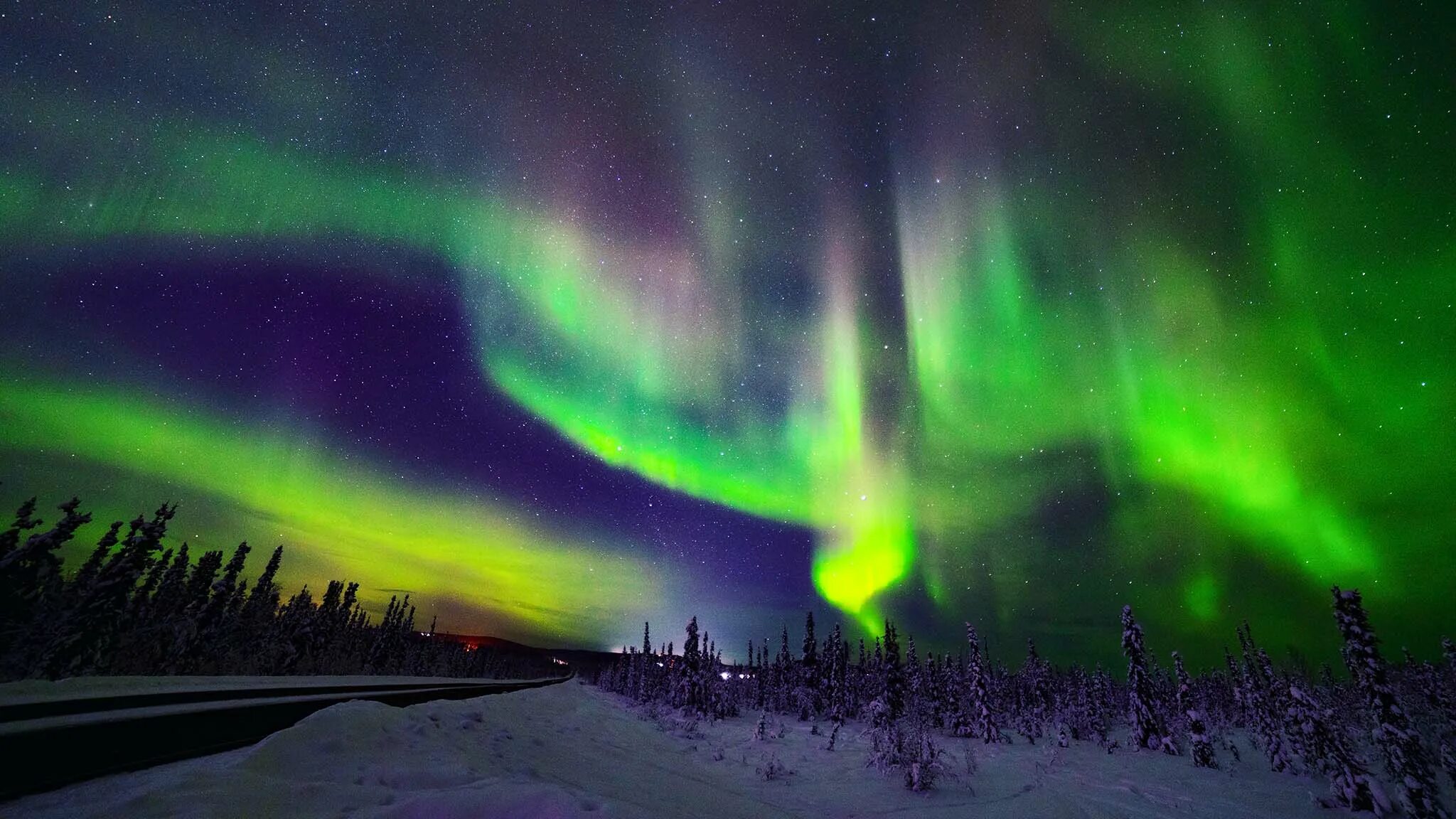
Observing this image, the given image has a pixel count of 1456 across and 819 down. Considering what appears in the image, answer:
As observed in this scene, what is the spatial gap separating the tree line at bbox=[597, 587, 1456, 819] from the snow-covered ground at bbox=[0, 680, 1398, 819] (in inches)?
89.0

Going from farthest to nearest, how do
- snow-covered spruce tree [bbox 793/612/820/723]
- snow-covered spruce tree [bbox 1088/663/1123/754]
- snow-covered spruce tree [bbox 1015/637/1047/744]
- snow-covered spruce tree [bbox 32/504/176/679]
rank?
snow-covered spruce tree [bbox 1015/637/1047/744], snow-covered spruce tree [bbox 793/612/820/723], snow-covered spruce tree [bbox 1088/663/1123/754], snow-covered spruce tree [bbox 32/504/176/679]

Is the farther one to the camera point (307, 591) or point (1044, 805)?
point (307, 591)

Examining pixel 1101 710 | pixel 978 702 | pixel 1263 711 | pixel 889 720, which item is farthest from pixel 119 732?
pixel 1101 710

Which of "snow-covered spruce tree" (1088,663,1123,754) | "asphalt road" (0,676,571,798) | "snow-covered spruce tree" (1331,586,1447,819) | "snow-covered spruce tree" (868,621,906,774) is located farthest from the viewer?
"snow-covered spruce tree" (1088,663,1123,754)

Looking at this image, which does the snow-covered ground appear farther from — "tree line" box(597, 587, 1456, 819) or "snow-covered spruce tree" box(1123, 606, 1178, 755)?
"snow-covered spruce tree" box(1123, 606, 1178, 755)

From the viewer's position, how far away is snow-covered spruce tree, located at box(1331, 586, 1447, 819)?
22.2m

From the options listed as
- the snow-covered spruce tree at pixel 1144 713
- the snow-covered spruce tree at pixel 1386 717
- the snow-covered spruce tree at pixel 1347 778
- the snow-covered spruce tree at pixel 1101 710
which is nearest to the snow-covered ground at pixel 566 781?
the snow-covered spruce tree at pixel 1347 778

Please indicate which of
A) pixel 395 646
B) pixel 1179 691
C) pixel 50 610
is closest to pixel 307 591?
pixel 395 646

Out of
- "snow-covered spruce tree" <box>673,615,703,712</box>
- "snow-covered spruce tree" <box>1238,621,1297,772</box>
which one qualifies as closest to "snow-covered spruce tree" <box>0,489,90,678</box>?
"snow-covered spruce tree" <box>673,615,703,712</box>

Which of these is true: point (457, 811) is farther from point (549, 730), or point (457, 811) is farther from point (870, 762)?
point (870, 762)

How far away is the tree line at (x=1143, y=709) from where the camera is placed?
2267cm

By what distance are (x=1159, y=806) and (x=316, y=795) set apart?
20.9 metres

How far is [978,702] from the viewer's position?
47375 mm

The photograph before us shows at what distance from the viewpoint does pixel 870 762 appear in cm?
1698
